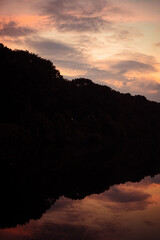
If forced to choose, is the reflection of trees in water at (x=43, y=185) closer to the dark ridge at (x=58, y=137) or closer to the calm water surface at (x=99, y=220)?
the dark ridge at (x=58, y=137)

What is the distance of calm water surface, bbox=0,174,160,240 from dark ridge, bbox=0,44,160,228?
0.61 m

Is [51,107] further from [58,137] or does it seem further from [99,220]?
[99,220]

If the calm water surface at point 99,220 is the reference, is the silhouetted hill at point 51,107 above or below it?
above

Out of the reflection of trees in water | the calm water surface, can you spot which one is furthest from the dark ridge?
the calm water surface

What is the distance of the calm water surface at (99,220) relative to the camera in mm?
8102

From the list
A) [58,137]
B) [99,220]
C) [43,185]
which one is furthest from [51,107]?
[99,220]

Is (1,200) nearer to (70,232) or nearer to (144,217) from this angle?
(70,232)

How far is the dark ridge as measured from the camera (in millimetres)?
13625

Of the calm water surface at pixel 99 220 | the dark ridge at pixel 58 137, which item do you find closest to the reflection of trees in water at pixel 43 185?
the dark ridge at pixel 58 137

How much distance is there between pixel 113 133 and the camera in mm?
64812

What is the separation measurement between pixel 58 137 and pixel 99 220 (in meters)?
34.8

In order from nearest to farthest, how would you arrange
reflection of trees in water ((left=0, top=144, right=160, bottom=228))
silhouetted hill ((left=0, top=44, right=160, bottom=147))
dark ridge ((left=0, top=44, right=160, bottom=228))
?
reflection of trees in water ((left=0, top=144, right=160, bottom=228)), dark ridge ((left=0, top=44, right=160, bottom=228)), silhouetted hill ((left=0, top=44, right=160, bottom=147))

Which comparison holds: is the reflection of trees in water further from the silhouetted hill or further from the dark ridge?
the silhouetted hill

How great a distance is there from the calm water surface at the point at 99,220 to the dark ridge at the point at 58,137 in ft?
2.00
